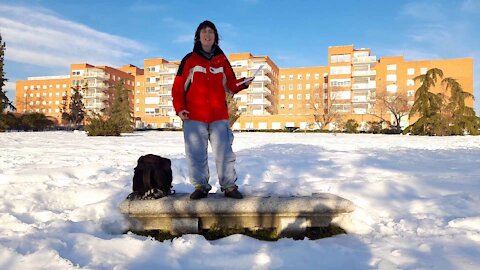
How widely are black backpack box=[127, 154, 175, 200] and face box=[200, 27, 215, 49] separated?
127 centimetres

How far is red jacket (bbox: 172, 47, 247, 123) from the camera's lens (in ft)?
11.0

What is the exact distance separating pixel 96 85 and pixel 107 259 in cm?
9366

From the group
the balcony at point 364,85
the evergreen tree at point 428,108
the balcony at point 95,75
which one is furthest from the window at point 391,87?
the balcony at point 95,75

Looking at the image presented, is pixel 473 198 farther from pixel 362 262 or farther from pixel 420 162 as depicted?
pixel 420 162

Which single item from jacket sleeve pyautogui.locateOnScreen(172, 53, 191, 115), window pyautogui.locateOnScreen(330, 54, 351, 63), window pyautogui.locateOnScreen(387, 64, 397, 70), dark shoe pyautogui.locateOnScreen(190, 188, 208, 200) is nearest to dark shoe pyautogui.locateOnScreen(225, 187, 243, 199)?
dark shoe pyautogui.locateOnScreen(190, 188, 208, 200)

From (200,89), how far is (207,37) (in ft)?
1.80

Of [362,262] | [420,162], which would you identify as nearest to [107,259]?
[362,262]

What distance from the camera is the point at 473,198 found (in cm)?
376

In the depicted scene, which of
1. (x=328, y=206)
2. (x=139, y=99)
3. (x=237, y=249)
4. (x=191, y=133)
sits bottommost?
(x=237, y=249)

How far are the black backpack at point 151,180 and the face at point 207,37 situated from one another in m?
1.27

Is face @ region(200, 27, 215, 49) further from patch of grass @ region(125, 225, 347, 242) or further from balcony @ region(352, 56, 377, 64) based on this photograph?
balcony @ region(352, 56, 377, 64)

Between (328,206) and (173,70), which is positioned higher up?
(173,70)

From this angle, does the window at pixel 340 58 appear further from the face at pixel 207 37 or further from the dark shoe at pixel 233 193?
the dark shoe at pixel 233 193

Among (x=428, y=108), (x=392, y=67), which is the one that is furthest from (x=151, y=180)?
(x=392, y=67)
